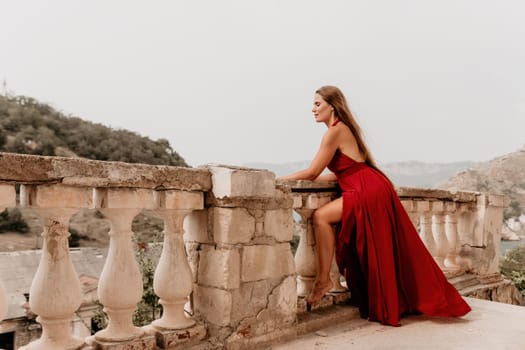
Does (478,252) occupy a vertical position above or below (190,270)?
below

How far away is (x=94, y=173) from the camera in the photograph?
203 cm

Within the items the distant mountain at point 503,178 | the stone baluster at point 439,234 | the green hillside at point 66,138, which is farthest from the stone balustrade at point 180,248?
the distant mountain at point 503,178

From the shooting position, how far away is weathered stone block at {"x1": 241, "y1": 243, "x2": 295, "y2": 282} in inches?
102

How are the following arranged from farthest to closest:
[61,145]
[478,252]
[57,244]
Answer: [61,145] < [478,252] < [57,244]

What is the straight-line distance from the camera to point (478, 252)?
203 inches

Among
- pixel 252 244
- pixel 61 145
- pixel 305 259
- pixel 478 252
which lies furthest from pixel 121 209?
pixel 61 145

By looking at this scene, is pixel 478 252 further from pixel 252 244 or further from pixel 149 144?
pixel 149 144

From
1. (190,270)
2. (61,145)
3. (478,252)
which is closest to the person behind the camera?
(190,270)

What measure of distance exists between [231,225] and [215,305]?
47 cm

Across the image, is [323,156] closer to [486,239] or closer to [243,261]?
[243,261]

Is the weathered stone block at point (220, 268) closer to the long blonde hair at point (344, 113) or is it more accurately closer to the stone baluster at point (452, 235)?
the long blonde hair at point (344, 113)

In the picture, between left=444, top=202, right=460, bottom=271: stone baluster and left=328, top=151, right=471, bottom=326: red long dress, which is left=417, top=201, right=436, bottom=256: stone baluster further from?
left=328, top=151, right=471, bottom=326: red long dress

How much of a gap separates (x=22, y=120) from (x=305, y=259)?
3836cm

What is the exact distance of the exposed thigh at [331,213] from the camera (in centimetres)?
319
